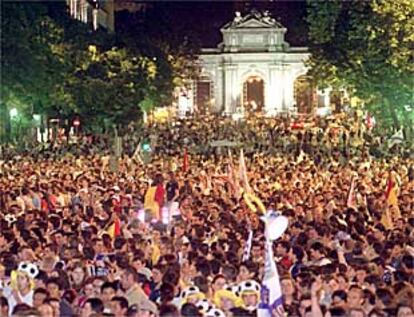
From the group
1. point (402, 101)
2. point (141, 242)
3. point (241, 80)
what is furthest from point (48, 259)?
point (241, 80)

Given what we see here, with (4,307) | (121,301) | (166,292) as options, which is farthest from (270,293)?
(4,307)

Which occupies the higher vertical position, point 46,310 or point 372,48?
point 372,48

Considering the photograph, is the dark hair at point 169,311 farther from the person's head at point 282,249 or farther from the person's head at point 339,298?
the person's head at point 282,249

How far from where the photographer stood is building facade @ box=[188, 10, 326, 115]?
4459 inches

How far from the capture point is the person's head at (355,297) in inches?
441

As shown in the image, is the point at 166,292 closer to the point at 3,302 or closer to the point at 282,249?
the point at 3,302

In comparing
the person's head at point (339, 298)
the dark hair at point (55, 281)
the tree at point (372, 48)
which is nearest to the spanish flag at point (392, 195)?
the person's head at point (339, 298)

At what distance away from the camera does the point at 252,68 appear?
115 metres

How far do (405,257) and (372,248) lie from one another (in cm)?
101

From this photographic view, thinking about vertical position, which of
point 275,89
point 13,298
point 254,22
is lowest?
point 13,298

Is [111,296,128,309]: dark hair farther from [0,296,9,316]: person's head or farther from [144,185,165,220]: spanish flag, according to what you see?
[144,185,165,220]: spanish flag

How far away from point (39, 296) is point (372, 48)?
34321mm

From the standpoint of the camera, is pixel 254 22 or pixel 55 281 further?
pixel 254 22

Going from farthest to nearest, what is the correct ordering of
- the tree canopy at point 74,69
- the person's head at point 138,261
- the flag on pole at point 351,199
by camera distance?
the tree canopy at point 74,69, the flag on pole at point 351,199, the person's head at point 138,261
